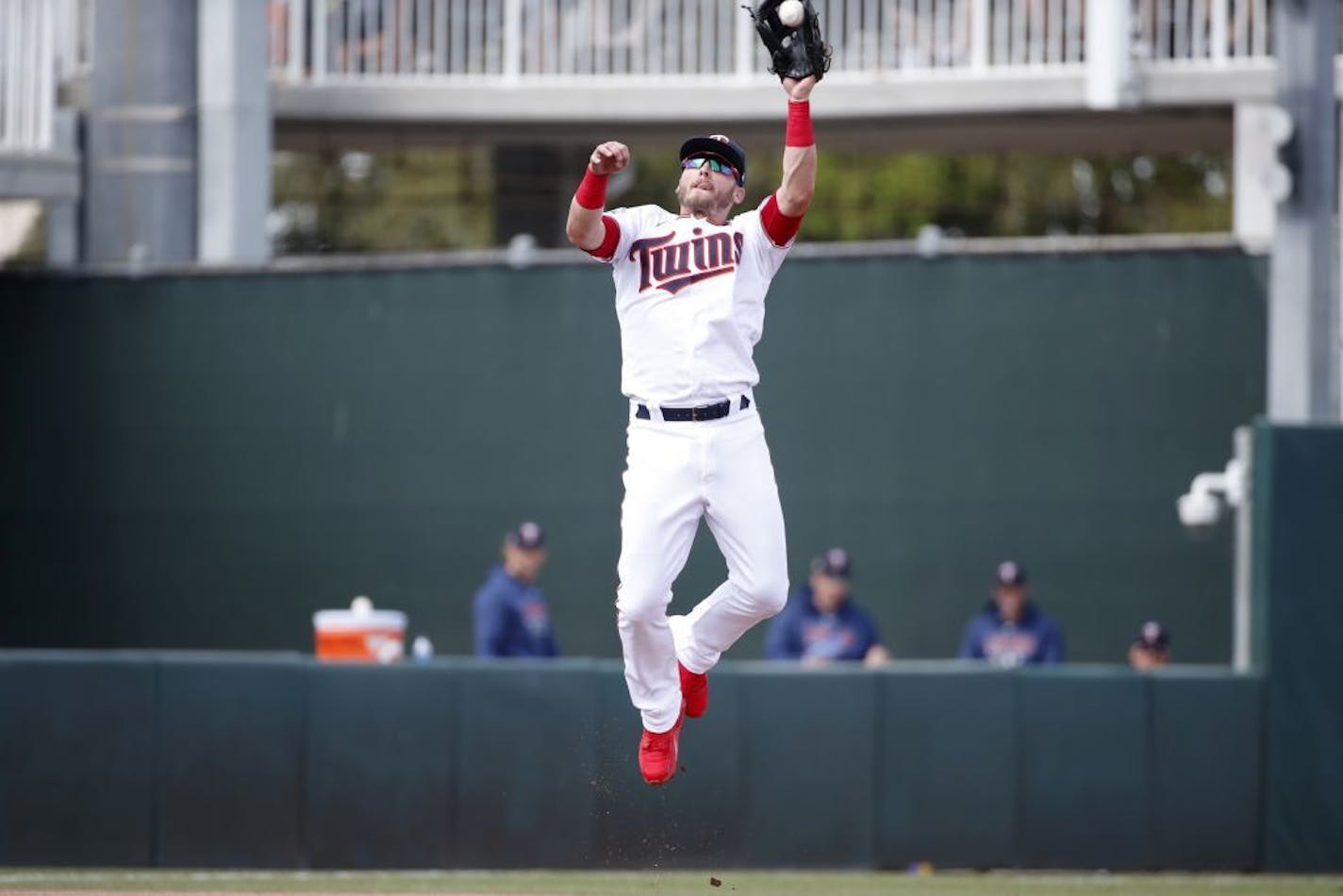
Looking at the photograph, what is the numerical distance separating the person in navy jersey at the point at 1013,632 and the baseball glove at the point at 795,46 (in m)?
5.50

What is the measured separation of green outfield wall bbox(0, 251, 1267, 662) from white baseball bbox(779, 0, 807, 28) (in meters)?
6.30

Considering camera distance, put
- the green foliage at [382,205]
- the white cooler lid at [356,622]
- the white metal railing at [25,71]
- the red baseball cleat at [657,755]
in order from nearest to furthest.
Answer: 1. the red baseball cleat at [657,755]
2. the white cooler lid at [356,622]
3. the white metal railing at [25,71]
4. the green foliage at [382,205]

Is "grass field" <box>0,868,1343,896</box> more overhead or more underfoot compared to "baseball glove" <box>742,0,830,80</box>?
more underfoot

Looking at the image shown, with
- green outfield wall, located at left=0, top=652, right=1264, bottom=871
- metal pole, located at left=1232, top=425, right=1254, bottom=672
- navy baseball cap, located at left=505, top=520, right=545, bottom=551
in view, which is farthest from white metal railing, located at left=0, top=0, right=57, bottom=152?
metal pole, located at left=1232, top=425, right=1254, bottom=672

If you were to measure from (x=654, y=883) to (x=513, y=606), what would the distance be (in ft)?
7.21

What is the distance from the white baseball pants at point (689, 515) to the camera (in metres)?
7.48

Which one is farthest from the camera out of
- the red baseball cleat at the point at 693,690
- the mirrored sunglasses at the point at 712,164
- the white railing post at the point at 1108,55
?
the white railing post at the point at 1108,55

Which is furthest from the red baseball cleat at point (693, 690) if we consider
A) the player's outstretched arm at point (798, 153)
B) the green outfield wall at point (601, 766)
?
the green outfield wall at point (601, 766)

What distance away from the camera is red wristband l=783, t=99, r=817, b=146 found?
7.24 m

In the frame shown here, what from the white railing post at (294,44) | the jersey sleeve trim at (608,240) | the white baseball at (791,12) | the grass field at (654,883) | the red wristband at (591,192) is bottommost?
the grass field at (654,883)

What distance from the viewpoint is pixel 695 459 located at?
7.47m

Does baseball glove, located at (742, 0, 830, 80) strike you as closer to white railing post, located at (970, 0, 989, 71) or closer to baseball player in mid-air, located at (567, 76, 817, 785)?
baseball player in mid-air, located at (567, 76, 817, 785)

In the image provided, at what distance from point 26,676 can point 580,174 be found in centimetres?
902

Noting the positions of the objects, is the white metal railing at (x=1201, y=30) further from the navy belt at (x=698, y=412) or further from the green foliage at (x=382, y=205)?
the green foliage at (x=382, y=205)
